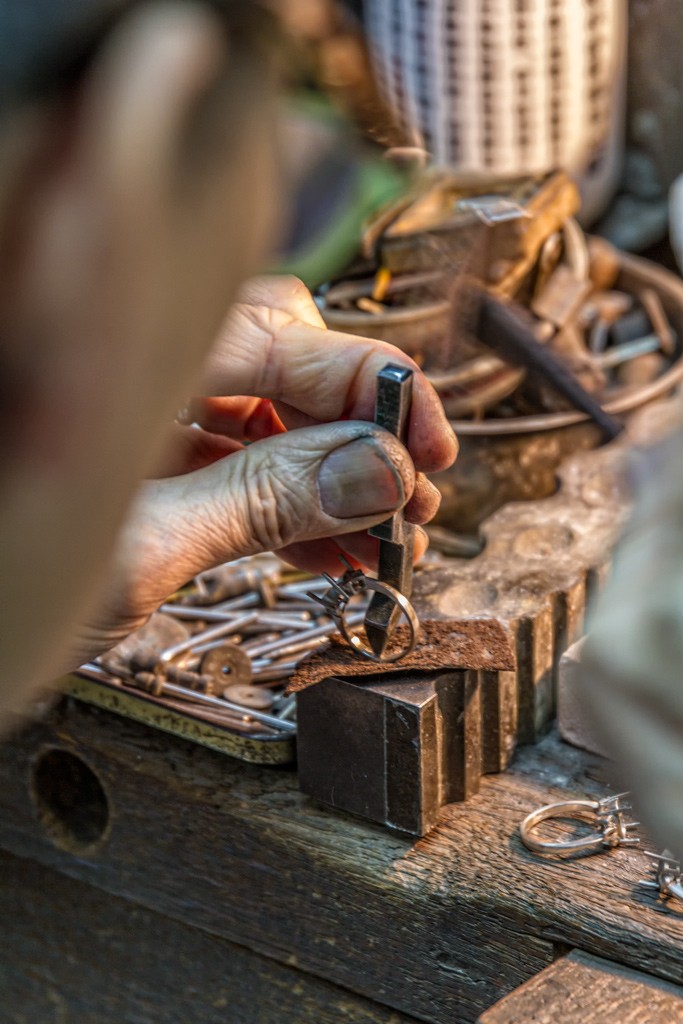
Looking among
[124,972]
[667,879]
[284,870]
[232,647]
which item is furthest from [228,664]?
[667,879]

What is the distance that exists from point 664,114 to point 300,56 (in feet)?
7.78

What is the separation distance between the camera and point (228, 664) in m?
1.45

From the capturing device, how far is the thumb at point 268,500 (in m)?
1.06

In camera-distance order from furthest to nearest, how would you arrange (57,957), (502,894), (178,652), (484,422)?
(484,422), (57,957), (178,652), (502,894)

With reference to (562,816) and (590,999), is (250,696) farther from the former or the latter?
(590,999)

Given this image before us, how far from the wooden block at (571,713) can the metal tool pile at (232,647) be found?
24 centimetres

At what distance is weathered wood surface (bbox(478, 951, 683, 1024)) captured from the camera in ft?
3.37

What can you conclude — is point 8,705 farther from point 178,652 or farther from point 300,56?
point 178,652

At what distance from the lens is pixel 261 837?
4.26 ft

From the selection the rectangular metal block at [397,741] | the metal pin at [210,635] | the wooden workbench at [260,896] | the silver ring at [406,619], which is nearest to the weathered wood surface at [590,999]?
the wooden workbench at [260,896]

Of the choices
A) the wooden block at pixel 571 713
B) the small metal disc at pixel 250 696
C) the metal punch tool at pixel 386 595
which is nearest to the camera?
the metal punch tool at pixel 386 595

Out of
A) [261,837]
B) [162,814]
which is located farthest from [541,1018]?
[162,814]

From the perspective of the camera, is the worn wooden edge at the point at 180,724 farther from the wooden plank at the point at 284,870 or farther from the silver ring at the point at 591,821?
the silver ring at the point at 591,821

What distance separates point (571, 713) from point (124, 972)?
62cm
